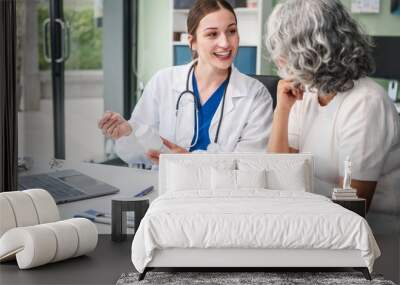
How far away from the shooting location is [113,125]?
6168 mm

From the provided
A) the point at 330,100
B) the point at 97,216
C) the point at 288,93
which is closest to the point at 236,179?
the point at 288,93

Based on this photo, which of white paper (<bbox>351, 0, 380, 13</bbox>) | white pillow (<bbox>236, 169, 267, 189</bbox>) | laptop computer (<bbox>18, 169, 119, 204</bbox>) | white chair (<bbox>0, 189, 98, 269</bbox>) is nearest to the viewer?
white chair (<bbox>0, 189, 98, 269</bbox>)

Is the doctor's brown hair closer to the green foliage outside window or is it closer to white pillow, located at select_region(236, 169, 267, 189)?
the green foliage outside window

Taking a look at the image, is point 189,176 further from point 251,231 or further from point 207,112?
point 251,231

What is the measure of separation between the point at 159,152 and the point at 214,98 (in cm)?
63

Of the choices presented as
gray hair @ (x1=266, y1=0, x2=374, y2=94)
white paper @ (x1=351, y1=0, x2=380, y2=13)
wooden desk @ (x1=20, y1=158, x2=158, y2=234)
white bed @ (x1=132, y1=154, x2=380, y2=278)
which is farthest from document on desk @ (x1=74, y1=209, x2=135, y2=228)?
white paper @ (x1=351, y1=0, x2=380, y2=13)

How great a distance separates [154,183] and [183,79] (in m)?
0.88

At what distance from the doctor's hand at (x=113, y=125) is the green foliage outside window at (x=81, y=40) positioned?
417mm

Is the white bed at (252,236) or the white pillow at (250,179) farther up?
the white pillow at (250,179)

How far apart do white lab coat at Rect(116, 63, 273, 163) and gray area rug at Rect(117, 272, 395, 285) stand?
138 centimetres

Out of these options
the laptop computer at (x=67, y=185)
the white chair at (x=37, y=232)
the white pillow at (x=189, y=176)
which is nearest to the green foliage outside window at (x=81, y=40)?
the laptop computer at (x=67, y=185)

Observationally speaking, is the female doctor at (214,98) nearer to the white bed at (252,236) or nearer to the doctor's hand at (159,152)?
the doctor's hand at (159,152)

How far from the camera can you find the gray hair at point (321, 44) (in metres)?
5.66

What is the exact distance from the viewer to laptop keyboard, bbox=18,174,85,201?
633 centimetres
